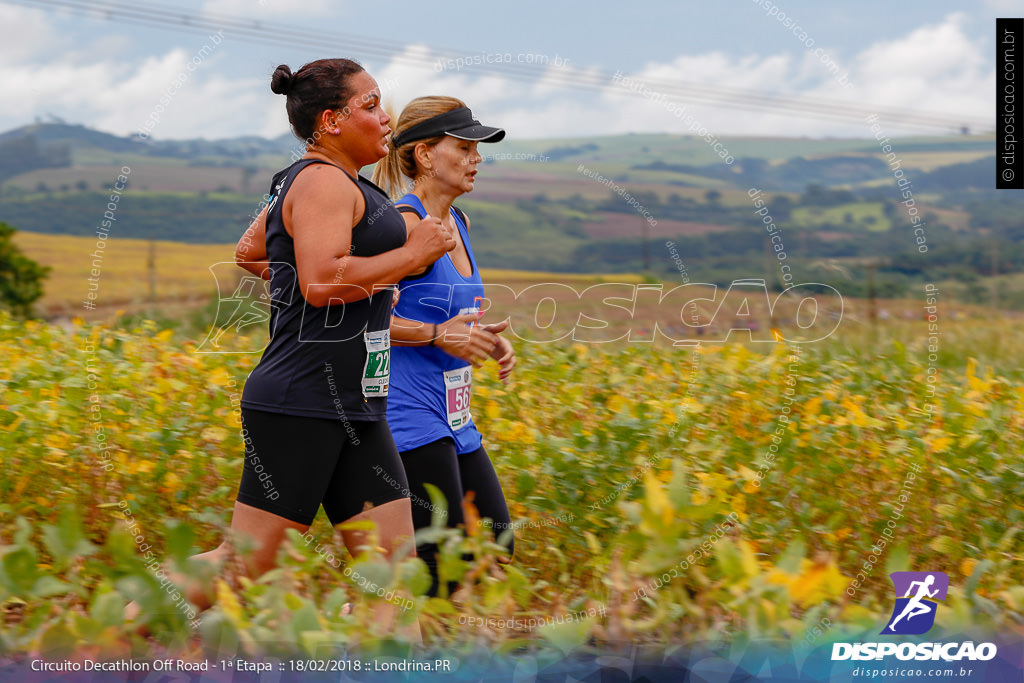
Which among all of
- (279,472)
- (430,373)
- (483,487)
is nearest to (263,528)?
(279,472)

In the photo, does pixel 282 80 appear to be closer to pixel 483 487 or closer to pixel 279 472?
pixel 279 472

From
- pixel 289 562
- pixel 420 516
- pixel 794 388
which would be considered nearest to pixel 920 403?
pixel 794 388

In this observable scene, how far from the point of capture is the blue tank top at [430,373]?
10.4 feet

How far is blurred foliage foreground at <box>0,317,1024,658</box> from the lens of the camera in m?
1.87

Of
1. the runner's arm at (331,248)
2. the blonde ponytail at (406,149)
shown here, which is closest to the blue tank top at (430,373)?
the blonde ponytail at (406,149)

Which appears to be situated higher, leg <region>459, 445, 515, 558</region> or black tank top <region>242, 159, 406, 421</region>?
black tank top <region>242, 159, 406, 421</region>

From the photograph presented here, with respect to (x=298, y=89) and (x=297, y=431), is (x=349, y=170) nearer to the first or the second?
(x=298, y=89)

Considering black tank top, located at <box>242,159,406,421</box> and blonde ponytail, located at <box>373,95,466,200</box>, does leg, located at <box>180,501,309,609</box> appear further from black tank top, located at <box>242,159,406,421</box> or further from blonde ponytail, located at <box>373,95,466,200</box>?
blonde ponytail, located at <box>373,95,466,200</box>

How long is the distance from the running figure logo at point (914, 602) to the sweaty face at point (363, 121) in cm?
165

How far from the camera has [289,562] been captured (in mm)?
2051

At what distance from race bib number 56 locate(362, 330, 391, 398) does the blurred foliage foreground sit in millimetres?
487

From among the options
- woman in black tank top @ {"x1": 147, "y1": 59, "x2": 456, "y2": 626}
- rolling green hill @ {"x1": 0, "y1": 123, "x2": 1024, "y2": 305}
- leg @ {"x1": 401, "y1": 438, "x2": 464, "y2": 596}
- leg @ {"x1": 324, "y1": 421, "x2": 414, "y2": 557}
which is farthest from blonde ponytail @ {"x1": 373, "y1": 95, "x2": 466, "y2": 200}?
rolling green hill @ {"x1": 0, "y1": 123, "x2": 1024, "y2": 305}

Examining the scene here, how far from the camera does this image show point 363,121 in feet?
8.89

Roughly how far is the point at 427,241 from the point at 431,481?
32.9 inches
